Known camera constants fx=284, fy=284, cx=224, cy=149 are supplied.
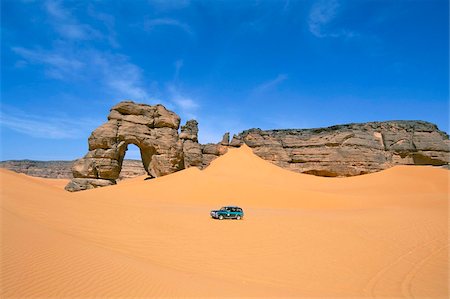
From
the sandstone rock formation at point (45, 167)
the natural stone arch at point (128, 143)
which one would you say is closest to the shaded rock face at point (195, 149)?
the natural stone arch at point (128, 143)

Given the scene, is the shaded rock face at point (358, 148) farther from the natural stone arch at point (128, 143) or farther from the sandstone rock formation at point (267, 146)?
the natural stone arch at point (128, 143)

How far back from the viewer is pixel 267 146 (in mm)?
49906

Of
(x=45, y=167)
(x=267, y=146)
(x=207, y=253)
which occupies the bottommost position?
(x=207, y=253)

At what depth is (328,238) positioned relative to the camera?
1256 cm

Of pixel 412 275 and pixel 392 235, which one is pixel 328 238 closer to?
pixel 392 235

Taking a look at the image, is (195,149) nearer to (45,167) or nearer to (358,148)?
(358,148)

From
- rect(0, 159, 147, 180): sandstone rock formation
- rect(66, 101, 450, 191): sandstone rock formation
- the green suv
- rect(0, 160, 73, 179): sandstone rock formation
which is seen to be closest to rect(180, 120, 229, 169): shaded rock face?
rect(66, 101, 450, 191): sandstone rock formation

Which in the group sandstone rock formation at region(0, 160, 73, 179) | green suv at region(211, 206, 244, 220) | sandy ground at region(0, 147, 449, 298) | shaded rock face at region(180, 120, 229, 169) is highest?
shaded rock face at region(180, 120, 229, 169)

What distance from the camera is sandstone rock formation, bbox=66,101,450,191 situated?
112 feet

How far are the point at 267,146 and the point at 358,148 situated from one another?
47.6ft

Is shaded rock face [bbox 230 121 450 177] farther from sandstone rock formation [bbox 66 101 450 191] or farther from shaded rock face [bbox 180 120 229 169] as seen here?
shaded rock face [bbox 180 120 229 169]

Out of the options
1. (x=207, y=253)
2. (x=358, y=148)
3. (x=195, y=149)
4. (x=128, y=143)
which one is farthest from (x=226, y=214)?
(x=358, y=148)

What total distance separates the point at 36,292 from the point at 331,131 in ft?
158

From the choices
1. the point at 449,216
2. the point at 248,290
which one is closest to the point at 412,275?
the point at 248,290
